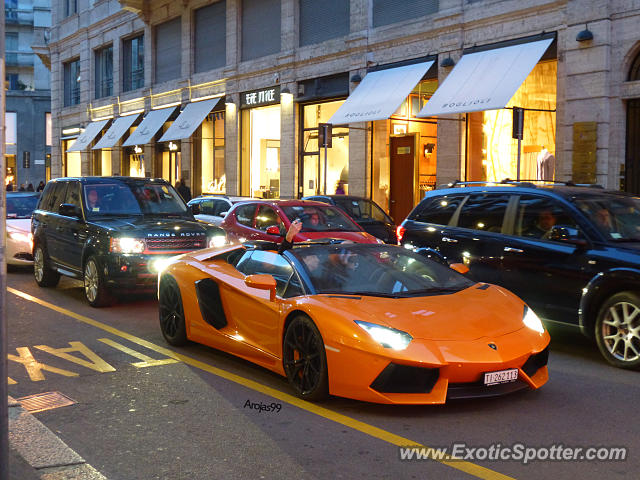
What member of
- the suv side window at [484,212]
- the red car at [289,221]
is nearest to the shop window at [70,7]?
the red car at [289,221]

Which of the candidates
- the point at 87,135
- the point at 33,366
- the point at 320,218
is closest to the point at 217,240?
the point at 320,218

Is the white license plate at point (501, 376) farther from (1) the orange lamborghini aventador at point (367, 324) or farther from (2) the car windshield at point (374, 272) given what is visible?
(2) the car windshield at point (374, 272)

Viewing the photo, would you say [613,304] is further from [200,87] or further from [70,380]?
[200,87]

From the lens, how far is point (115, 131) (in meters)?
37.7

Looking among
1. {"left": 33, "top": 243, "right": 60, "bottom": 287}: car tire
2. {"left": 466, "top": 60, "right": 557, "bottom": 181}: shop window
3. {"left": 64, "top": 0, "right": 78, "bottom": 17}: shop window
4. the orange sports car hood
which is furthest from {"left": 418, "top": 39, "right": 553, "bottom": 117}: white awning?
{"left": 64, "top": 0, "right": 78, "bottom": 17}: shop window

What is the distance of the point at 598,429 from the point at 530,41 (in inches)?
573

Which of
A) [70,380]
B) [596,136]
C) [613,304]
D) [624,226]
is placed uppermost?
[596,136]

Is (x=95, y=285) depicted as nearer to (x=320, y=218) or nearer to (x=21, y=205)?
(x=320, y=218)

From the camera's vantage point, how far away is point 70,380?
6957 mm

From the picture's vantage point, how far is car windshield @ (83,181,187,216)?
1216cm

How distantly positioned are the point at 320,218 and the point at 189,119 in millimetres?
18418

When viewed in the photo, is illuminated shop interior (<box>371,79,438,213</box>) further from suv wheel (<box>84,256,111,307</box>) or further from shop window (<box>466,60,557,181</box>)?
suv wheel (<box>84,256,111,307</box>)

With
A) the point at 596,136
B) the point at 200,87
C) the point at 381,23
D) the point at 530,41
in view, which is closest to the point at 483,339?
the point at 596,136

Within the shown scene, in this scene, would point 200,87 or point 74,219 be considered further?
point 200,87
